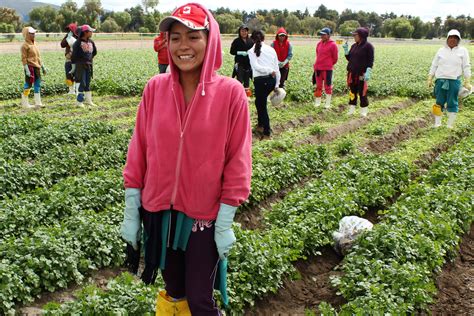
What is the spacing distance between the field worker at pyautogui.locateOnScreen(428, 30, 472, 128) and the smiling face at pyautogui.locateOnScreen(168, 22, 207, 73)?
8.36 meters

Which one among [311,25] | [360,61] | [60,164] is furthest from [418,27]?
[60,164]

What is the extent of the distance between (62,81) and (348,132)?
30.4ft

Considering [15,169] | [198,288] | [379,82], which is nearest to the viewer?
[198,288]

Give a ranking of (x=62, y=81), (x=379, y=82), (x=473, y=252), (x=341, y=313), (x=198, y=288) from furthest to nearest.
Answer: (x=379, y=82)
(x=62, y=81)
(x=473, y=252)
(x=341, y=313)
(x=198, y=288)

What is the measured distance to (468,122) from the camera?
1195 cm

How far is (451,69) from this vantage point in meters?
10.2

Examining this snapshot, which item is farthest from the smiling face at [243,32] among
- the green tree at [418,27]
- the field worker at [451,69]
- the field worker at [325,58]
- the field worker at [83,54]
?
the green tree at [418,27]

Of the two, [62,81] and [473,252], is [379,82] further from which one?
[473,252]

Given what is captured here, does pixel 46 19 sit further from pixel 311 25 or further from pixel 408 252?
pixel 408 252

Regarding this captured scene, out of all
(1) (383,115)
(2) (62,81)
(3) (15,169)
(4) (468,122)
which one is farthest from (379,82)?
(3) (15,169)

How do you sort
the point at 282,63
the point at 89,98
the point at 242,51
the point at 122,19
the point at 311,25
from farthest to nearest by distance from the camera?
the point at 311,25, the point at 122,19, the point at 89,98, the point at 282,63, the point at 242,51

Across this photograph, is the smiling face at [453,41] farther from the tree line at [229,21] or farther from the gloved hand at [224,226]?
the tree line at [229,21]

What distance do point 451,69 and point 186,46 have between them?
8.84 metres

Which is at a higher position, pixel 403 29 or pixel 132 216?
pixel 403 29
